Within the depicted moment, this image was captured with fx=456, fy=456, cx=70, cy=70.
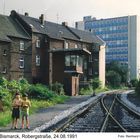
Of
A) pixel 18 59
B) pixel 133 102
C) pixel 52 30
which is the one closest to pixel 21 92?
pixel 133 102

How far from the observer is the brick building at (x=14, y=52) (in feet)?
133

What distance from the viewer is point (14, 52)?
4422 centimetres

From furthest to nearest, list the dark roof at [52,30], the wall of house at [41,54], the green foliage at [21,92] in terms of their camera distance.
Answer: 1. the dark roof at [52,30]
2. the wall of house at [41,54]
3. the green foliage at [21,92]

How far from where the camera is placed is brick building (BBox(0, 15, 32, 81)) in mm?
40531

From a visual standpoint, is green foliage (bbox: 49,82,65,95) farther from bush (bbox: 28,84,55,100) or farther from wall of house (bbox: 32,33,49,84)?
bush (bbox: 28,84,55,100)

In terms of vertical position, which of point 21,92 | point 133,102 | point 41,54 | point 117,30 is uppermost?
point 41,54

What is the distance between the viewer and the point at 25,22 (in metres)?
49.6

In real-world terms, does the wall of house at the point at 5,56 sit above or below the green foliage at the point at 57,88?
above

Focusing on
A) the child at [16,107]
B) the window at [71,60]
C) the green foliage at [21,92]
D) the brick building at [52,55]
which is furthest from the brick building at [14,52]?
the child at [16,107]

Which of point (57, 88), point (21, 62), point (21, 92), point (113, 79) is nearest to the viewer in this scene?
point (21, 92)

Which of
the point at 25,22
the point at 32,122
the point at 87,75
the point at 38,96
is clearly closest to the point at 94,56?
the point at 87,75

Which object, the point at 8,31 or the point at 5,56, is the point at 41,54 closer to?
the point at 5,56

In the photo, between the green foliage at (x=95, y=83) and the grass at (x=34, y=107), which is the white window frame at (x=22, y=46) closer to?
the green foliage at (x=95, y=83)

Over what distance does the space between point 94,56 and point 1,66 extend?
1112 inches
